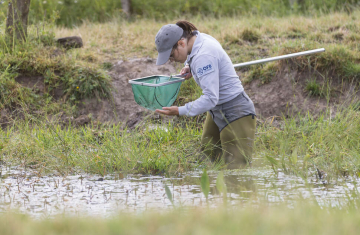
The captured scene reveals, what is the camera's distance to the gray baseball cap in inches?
160

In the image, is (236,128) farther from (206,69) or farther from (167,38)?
(167,38)

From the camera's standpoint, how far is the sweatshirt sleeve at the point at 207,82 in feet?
13.2

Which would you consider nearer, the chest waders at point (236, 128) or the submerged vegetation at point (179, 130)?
the submerged vegetation at point (179, 130)

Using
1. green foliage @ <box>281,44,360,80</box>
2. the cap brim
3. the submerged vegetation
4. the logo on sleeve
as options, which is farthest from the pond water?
green foliage @ <box>281,44,360,80</box>

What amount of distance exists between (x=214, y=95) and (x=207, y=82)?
13 centimetres

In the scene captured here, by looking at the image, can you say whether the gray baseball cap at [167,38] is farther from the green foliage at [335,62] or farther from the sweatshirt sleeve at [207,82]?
the green foliage at [335,62]

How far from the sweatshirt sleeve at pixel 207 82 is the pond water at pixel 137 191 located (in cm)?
69

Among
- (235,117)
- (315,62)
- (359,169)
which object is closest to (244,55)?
(315,62)

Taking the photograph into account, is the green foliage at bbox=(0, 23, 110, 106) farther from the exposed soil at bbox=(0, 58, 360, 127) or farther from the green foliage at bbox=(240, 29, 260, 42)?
the green foliage at bbox=(240, 29, 260, 42)

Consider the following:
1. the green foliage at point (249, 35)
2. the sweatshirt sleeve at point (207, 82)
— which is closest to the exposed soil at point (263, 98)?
the green foliage at point (249, 35)

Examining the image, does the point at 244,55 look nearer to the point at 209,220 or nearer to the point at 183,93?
the point at 183,93

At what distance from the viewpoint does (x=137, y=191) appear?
3775 millimetres

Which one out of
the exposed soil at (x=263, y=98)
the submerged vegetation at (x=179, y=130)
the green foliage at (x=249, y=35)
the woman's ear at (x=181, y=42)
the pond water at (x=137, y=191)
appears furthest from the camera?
the green foliage at (x=249, y=35)

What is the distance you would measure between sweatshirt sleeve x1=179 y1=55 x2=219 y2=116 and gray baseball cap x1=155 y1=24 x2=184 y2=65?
0.90 ft
